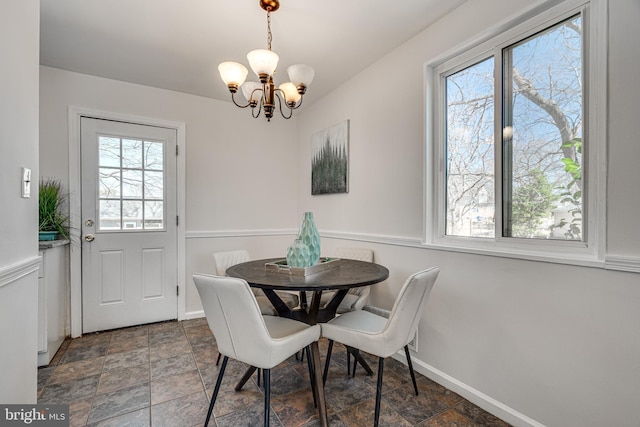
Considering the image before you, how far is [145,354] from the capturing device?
238 centimetres

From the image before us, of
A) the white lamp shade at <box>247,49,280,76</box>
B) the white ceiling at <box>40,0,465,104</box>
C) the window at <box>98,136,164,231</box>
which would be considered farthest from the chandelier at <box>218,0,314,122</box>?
the window at <box>98,136,164,231</box>

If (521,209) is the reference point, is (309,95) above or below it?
above

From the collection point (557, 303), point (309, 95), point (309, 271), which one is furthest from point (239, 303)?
point (309, 95)

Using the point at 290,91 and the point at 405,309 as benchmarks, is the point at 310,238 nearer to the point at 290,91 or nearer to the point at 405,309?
the point at 405,309

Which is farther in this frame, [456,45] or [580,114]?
[456,45]

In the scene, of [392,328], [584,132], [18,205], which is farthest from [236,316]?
[584,132]

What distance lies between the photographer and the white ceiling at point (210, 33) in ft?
6.15

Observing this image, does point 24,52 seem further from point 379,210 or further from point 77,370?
point 379,210

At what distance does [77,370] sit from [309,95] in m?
3.22

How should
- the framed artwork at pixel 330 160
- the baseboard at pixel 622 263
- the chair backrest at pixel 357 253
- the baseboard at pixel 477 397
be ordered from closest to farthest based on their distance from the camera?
the baseboard at pixel 622 263
the baseboard at pixel 477 397
the chair backrest at pixel 357 253
the framed artwork at pixel 330 160

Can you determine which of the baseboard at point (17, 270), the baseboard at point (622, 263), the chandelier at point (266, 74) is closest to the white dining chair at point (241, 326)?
the baseboard at point (17, 270)

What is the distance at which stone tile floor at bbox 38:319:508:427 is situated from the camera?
160 cm

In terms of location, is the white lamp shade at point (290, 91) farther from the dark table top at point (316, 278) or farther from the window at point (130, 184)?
the window at point (130, 184)

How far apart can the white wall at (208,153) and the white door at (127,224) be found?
0.17m
